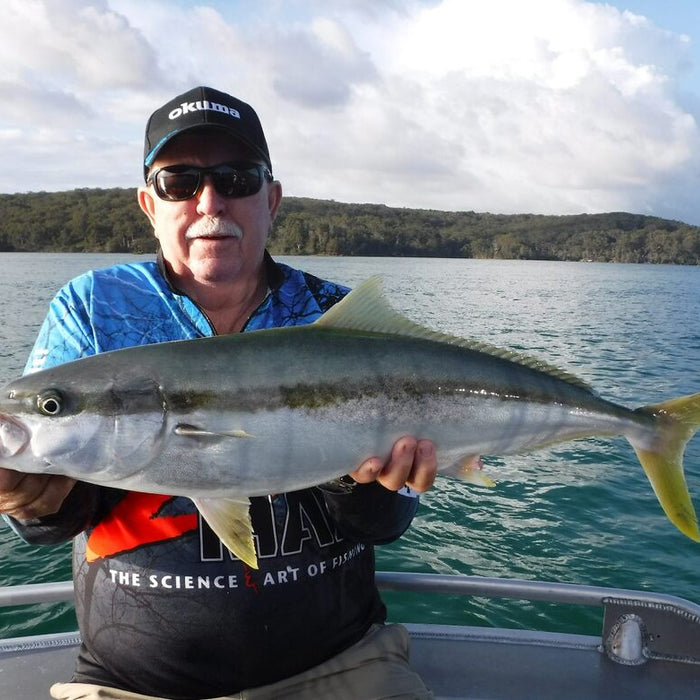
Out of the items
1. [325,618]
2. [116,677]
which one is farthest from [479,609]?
[116,677]

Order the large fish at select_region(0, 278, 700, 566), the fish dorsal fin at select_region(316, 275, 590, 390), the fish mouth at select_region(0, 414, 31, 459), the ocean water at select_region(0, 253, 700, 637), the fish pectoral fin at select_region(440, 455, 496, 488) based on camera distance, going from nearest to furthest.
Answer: the fish mouth at select_region(0, 414, 31, 459), the large fish at select_region(0, 278, 700, 566), the fish dorsal fin at select_region(316, 275, 590, 390), the fish pectoral fin at select_region(440, 455, 496, 488), the ocean water at select_region(0, 253, 700, 637)

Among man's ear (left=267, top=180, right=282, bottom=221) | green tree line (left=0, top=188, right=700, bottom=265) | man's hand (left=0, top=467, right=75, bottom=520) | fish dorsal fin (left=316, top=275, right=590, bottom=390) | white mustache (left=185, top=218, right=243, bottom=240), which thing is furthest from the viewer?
green tree line (left=0, top=188, right=700, bottom=265)

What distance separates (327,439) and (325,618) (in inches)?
45.2

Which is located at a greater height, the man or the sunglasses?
the sunglasses

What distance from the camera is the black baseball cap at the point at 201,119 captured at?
3.95 metres

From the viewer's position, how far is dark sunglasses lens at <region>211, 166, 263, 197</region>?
13.0 ft

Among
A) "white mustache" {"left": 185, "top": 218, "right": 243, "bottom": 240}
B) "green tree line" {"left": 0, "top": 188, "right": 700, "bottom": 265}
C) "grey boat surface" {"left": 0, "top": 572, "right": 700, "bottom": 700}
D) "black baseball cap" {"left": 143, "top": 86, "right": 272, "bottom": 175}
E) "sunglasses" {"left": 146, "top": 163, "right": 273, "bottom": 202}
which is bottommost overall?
"grey boat surface" {"left": 0, "top": 572, "right": 700, "bottom": 700}

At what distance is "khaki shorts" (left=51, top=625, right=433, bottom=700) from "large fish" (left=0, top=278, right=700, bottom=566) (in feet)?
3.34

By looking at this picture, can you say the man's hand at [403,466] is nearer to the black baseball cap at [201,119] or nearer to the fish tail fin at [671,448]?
the fish tail fin at [671,448]

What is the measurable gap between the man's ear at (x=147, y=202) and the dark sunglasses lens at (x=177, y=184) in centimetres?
28

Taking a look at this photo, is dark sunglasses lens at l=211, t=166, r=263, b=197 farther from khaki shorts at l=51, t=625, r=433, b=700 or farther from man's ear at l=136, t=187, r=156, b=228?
khaki shorts at l=51, t=625, r=433, b=700

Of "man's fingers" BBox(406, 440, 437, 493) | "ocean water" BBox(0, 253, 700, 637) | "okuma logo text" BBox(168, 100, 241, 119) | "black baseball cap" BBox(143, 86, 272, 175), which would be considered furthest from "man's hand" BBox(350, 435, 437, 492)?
"okuma logo text" BBox(168, 100, 241, 119)

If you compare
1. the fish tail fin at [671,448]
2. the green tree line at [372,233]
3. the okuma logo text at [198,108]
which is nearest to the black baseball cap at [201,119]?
the okuma logo text at [198,108]

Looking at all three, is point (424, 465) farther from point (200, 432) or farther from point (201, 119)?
point (201, 119)
